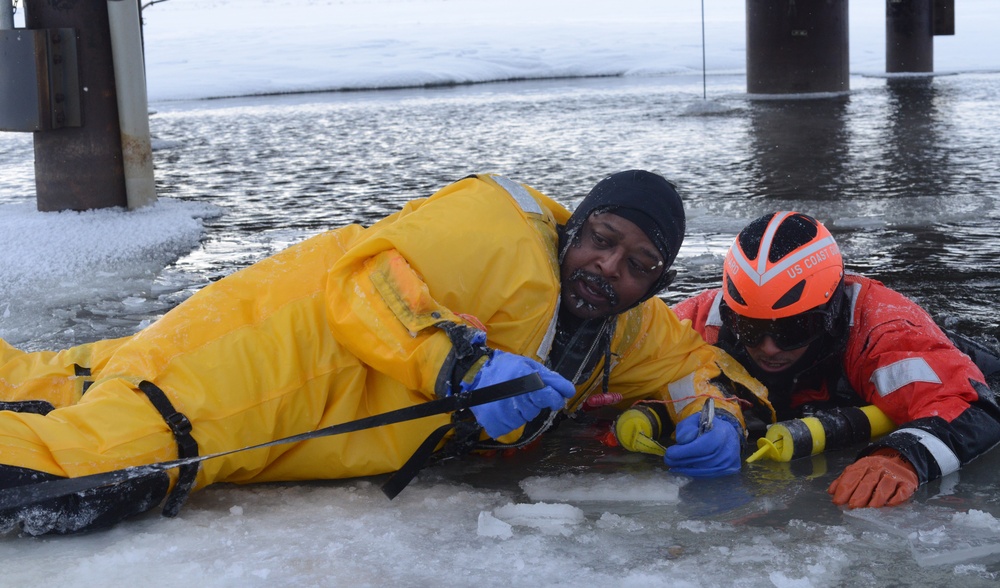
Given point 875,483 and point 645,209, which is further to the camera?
point 645,209

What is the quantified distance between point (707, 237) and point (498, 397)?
432cm

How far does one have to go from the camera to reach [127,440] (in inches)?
107

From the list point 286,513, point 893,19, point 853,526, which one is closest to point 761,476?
point 853,526

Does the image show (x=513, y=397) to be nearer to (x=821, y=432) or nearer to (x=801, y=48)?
(x=821, y=432)

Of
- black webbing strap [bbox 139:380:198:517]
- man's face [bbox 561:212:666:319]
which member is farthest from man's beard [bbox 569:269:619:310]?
black webbing strap [bbox 139:380:198:517]

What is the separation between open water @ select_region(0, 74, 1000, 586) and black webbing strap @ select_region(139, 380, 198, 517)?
75cm

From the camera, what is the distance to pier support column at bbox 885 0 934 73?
20.7 meters

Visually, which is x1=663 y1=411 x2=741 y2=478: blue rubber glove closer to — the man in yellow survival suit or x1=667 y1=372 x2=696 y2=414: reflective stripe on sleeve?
the man in yellow survival suit

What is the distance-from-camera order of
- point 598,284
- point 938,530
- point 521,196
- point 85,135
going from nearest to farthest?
point 938,530, point 598,284, point 521,196, point 85,135

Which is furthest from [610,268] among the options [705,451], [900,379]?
[900,379]

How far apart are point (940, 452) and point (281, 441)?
1.80 meters

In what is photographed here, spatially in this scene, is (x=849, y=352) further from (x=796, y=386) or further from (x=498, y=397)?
(x=498, y=397)

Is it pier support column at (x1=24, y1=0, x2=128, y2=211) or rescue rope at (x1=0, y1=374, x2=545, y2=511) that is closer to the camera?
rescue rope at (x1=0, y1=374, x2=545, y2=511)

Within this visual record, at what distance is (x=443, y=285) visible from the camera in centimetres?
291
